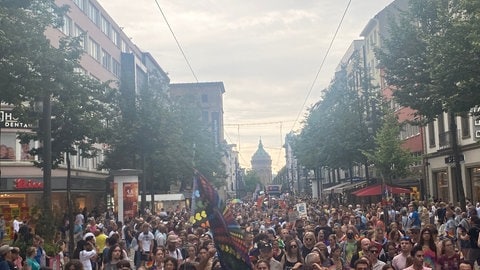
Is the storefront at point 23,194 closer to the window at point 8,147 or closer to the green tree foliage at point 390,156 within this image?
the window at point 8,147

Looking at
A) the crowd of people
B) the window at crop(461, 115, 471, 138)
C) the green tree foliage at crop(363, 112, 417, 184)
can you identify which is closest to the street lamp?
the crowd of people

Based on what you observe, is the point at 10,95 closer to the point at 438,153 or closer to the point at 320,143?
the point at 438,153

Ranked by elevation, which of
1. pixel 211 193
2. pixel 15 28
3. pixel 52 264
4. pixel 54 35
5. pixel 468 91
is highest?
pixel 54 35

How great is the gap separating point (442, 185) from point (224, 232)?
37056mm

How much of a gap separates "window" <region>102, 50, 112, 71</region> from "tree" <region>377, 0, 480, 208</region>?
3665 centimetres

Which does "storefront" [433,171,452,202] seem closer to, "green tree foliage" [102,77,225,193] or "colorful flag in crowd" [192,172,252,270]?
"green tree foliage" [102,77,225,193]

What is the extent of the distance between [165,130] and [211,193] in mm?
33936

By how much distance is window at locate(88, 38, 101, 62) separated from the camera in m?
55.8

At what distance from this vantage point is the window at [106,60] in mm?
60775

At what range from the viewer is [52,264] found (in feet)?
52.4

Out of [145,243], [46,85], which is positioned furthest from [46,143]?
[145,243]

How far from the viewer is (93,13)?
58000 mm

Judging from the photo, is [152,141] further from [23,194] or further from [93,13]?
[93,13]

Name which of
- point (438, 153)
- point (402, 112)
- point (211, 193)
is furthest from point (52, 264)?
point (402, 112)
